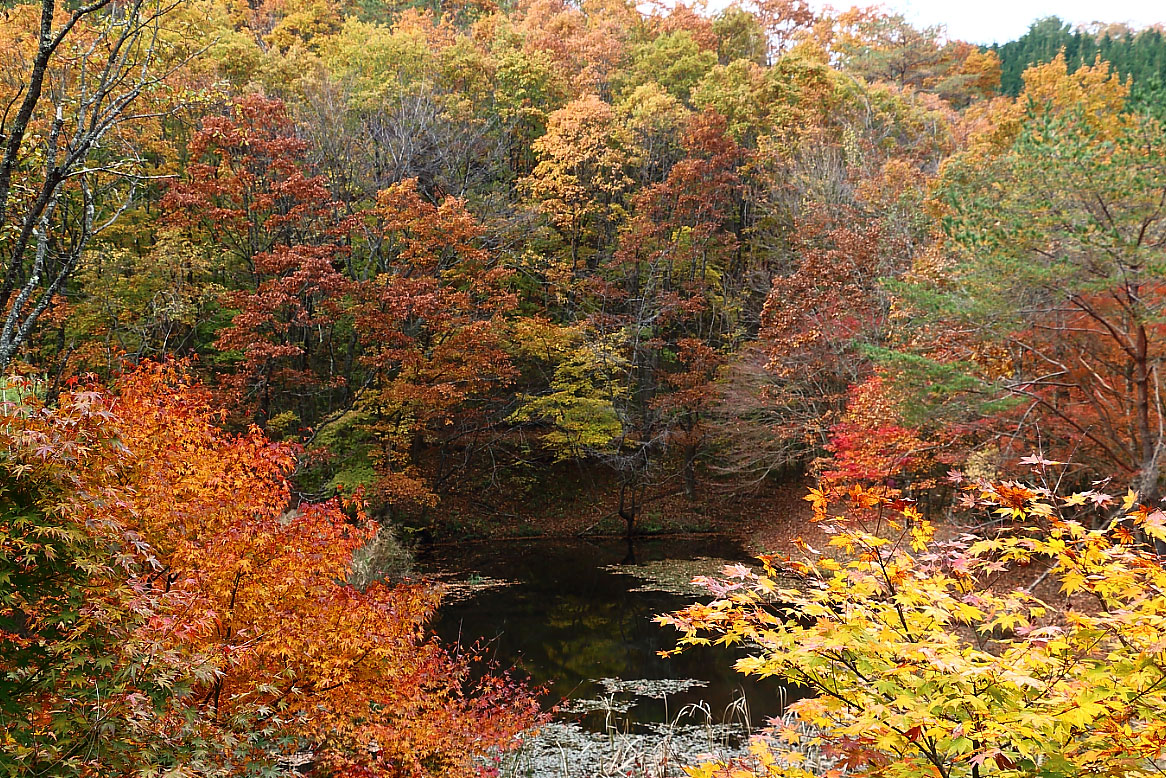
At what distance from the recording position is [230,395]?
621 inches

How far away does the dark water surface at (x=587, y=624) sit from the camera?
9.67 meters

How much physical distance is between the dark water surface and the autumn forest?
462 mm

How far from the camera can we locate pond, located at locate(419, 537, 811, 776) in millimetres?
8281

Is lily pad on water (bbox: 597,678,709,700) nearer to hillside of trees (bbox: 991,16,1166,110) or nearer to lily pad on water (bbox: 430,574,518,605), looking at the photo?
lily pad on water (bbox: 430,574,518,605)

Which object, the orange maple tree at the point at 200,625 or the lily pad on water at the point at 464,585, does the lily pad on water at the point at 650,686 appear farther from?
the lily pad on water at the point at 464,585

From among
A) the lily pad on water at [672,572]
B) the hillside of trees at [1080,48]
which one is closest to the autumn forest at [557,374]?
the hillside of trees at [1080,48]

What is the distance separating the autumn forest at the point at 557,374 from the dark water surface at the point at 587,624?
46 cm

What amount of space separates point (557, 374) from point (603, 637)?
919 cm

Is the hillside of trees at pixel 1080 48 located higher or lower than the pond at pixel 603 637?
higher

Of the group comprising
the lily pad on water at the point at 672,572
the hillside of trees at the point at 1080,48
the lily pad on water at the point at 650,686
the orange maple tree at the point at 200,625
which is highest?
the hillside of trees at the point at 1080,48

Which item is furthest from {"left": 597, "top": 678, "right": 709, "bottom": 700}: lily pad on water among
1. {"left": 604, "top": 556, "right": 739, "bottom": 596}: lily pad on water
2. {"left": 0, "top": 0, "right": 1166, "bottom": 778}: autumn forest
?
{"left": 604, "top": 556, "right": 739, "bottom": 596}: lily pad on water

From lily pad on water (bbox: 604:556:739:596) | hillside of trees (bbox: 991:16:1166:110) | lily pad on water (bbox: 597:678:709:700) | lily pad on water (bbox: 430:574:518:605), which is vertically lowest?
lily pad on water (bbox: 604:556:739:596)

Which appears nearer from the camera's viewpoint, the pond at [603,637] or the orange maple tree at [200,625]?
the orange maple tree at [200,625]

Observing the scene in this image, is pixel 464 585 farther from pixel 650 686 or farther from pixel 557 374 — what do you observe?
pixel 557 374
